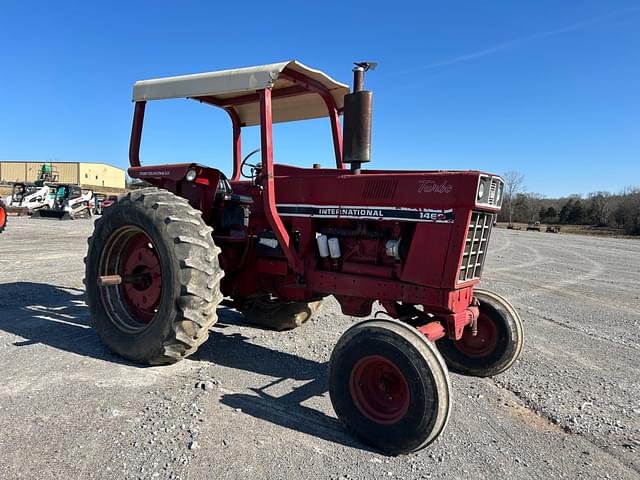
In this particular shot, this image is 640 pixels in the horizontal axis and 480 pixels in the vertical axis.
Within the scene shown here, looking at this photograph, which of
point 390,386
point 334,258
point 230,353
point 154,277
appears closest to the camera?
point 390,386

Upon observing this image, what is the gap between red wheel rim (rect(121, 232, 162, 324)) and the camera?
14.1ft

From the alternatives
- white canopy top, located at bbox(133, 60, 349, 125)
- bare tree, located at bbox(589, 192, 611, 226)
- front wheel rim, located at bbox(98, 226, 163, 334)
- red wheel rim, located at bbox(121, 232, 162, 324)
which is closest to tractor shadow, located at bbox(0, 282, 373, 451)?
front wheel rim, located at bbox(98, 226, 163, 334)

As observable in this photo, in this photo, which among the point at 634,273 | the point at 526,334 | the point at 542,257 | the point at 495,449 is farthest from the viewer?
the point at 542,257

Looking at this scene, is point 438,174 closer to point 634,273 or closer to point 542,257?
point 634,273

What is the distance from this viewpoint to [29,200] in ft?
90.2

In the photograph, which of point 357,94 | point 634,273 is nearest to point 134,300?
point 357,94

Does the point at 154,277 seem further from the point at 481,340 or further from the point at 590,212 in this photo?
the point at 590,212

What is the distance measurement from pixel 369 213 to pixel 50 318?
412cm

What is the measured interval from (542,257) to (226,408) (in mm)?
14888

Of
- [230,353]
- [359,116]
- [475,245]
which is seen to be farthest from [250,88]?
[230,353]

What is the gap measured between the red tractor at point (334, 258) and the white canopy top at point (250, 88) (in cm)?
2

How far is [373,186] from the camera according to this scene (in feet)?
11.8

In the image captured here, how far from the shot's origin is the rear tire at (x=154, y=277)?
368 cm

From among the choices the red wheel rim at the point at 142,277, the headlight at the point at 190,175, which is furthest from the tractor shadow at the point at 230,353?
the headlight at the point at 190,175
